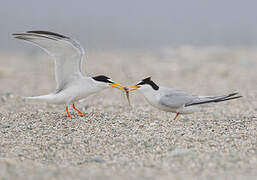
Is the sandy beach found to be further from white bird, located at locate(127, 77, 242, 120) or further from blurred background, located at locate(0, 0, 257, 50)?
blurred background, located at locate(0, 0, 257, 50)

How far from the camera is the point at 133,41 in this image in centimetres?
3338

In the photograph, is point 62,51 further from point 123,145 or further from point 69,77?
point 123,145

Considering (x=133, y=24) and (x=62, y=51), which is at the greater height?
(x=133, y=24)

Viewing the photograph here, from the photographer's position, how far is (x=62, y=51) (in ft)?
19.2

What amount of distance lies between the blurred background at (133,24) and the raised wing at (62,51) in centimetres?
2087

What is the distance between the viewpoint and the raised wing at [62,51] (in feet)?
18.3

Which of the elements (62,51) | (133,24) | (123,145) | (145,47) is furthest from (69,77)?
(133,24)

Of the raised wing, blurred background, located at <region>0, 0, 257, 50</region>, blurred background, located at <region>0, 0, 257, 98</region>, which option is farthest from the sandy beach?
blurred background, located at <region>0, 0, 257, 50</region>

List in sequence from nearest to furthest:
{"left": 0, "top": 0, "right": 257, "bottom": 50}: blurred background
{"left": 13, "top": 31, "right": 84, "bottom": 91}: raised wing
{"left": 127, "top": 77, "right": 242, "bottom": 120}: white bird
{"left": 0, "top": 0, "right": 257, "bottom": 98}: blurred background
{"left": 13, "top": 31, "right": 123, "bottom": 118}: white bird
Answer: {"left": 13, "top": 31, "right": 84, "bottom": 91}: raised wing
{"left": 13, "top": 31, "right": 123, "bottom": 118}: white bird
{"left": 127, "top": 77, "right": 242, "bottom": 120}: white bird
{"left": 0, "top": 0, "right": 257, "bottom": 98}: blurred background
{"left": 0, "top": 0, "right": 257, "bottom": 50}: blurred background

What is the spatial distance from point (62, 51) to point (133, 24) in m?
42.9

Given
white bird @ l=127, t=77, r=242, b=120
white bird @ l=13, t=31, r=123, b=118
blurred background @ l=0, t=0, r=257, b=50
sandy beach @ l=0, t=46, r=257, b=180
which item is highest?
blurred background @ l=0, t=0, r=257, b=50

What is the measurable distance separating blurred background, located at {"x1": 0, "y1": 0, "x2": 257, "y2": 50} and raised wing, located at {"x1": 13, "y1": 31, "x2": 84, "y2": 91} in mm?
20867

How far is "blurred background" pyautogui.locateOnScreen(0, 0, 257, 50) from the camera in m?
30.5

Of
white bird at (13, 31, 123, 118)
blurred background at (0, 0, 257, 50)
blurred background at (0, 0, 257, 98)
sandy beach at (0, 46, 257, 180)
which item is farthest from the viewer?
blurred background at (0, 0, 257, 50)
